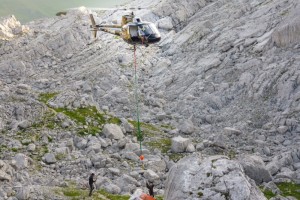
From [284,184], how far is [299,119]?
9080 mm

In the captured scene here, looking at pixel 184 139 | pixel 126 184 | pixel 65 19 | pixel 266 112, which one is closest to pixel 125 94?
pixel 184 139

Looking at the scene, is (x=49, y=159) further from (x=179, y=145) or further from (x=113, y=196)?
(x=179, y=145)

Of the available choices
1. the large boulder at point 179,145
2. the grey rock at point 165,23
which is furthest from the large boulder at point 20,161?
the grey rock at point 165,23

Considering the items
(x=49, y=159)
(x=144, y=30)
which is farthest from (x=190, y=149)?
(x=49, y=159)

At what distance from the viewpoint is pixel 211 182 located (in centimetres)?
1606

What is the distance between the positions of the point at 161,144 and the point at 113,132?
15.5 feet

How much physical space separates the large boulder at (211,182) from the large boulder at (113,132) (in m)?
19.9

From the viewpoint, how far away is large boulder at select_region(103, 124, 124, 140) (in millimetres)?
Answer: 37000

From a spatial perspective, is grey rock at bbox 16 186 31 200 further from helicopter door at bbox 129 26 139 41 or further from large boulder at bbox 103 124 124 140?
helicopter door at bbox 129 26 139 41

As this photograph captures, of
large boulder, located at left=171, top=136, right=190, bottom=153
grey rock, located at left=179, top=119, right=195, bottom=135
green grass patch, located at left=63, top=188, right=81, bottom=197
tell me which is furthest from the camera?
grey rock, located at left=179, top=119, right=195, bottom=135

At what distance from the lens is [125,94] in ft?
159

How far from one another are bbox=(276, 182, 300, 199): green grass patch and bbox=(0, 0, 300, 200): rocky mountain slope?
0.36 feet

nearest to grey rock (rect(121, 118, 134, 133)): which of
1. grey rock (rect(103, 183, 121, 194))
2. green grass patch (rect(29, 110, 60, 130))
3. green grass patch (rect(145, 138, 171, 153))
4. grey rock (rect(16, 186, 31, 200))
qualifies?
green grass patch (rect(145, 138, 171, 153))

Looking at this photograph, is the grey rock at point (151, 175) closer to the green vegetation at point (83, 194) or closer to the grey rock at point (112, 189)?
the grey rock at point (112, 189)
